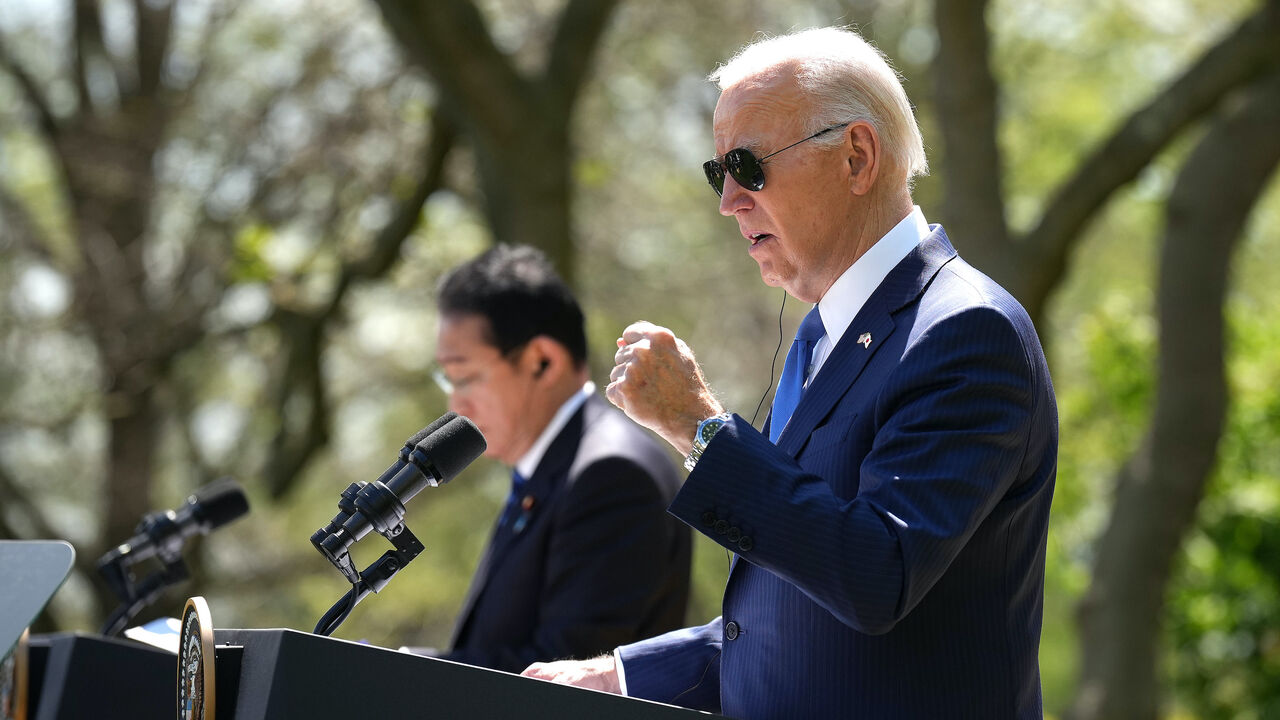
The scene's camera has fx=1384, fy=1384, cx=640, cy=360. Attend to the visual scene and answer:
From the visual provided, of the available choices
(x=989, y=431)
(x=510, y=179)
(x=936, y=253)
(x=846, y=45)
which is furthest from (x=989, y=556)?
(x=510, y=179)

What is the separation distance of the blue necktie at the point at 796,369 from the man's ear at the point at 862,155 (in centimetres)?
28

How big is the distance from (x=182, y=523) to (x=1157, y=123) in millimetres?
4938

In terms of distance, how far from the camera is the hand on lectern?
2580 mm

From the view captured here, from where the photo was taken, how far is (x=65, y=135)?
11.6 meters

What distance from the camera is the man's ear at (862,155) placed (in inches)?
98.6

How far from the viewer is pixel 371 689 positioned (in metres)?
1.95

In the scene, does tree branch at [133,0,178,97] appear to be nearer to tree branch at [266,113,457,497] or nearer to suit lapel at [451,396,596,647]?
tree branch at [266,113,457,497]

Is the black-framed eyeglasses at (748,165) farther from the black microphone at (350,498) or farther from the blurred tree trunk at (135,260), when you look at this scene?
the blurred tree trunk at (135,260)

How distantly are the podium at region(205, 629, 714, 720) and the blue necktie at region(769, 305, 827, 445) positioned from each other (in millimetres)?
757

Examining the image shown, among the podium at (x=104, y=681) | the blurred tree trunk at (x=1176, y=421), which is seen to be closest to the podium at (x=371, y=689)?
the podium at (x=104, y=681)

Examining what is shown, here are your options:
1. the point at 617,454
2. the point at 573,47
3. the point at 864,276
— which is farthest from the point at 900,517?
the point at 573,47

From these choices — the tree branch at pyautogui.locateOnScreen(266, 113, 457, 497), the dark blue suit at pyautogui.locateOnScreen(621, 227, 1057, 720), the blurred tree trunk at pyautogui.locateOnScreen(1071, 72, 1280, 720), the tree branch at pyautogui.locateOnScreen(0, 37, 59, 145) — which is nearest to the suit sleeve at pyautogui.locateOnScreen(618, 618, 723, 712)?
the dark blue suit at pyautogui.locateOnScreen(621, 227, 1057, 720)

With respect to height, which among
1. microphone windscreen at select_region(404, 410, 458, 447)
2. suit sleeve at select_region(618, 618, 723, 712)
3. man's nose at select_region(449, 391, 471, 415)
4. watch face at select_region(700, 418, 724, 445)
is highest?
microphone windscreen at select_region(404, 410, 458, 447)

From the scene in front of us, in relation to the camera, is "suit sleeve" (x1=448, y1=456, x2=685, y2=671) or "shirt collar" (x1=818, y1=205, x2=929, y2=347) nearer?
"shirt collar" (x1=818, y1=205, x2=929, y2=347)
